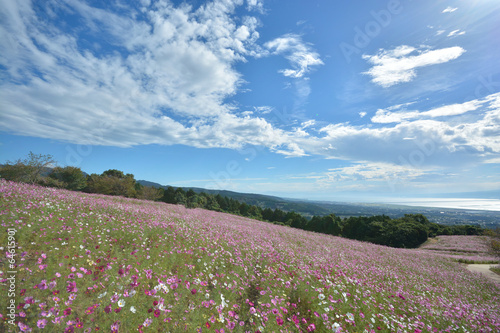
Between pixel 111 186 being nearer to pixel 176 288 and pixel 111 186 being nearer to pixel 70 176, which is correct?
pixel 70 176

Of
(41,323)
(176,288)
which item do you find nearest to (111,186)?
(176,288)

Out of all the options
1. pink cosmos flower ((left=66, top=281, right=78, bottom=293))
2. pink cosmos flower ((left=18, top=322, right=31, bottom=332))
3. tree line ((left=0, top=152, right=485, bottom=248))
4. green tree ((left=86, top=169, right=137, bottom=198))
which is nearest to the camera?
pink cosmos flower ((left=18, top=322, right=31, bottom=332))

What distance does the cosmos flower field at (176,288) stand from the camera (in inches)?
173

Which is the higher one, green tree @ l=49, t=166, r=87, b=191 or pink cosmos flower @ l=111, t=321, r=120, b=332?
green tree @ l=49, t=166, r=87, b=191

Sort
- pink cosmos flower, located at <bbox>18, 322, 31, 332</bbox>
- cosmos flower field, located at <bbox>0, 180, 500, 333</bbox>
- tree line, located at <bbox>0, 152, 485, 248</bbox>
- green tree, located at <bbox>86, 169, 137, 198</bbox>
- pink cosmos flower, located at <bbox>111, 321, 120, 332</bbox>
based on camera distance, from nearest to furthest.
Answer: pink cosmos flower, located at <bbox>18, 322, 31, 332</bbox> < pink cosmos flower, located at <bbox>111, 321, 120, 332</bbox> < cosmos flower field, located at <bbox>0, 180, 500, 333</bbox> < tree line, located at <bbox>0, 152, 485, 248</bbox> < green tree, located at <bbox>86, 169, 137, 198</bbox>

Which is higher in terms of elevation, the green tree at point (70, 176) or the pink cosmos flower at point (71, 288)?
the green tree at point (70, 176)

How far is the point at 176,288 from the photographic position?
5664 millimetres

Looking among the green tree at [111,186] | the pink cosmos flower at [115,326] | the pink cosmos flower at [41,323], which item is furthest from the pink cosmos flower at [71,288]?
the green tree at [111,186]

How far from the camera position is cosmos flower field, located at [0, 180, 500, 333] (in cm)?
439

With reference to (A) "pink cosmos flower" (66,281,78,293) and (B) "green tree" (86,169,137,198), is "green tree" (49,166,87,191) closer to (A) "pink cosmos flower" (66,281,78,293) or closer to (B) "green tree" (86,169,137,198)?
(B) "green tree" (86,169,137,198)

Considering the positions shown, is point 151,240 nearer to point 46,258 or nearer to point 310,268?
point 46,258

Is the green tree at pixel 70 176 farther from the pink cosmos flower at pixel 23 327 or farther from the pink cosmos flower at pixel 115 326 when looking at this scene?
the pink cosmos flower at pixel 115 326

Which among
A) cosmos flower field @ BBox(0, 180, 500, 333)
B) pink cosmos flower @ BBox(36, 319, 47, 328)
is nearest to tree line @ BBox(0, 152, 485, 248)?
cosmos flower field @ BBox(0, 180, 500, 333)

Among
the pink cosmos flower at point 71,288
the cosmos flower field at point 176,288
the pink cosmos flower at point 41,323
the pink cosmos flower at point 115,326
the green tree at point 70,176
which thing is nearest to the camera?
the pink cosmos flower at point 41,323
